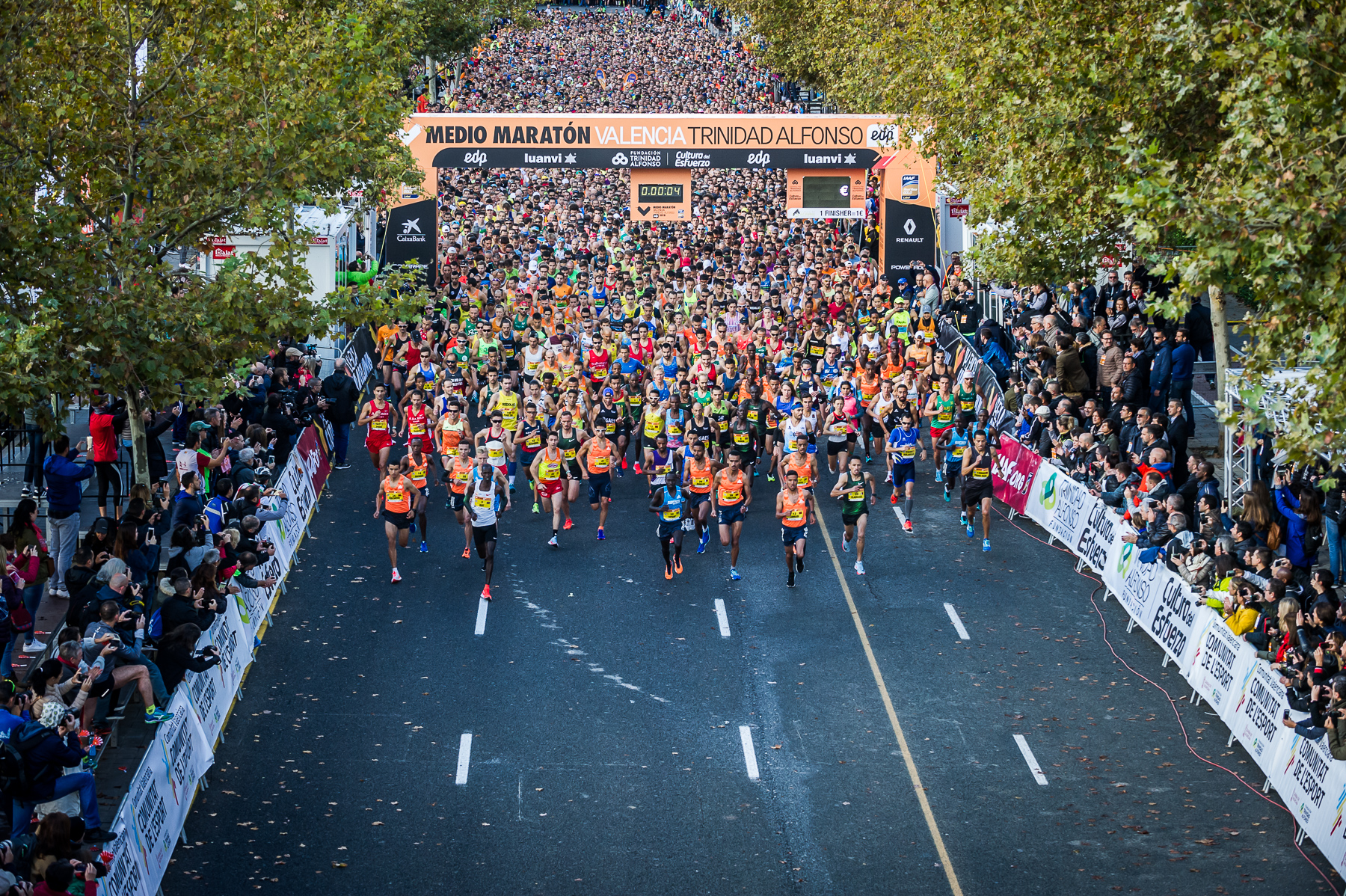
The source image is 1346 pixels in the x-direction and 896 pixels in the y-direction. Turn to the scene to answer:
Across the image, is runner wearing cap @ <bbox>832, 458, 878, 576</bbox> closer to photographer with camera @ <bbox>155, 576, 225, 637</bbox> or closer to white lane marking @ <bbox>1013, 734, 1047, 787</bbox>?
white lane marking @ <bbox>1013, 734, 1047, 787</bbox>

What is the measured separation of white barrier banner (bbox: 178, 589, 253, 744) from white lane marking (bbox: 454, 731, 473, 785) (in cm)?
224

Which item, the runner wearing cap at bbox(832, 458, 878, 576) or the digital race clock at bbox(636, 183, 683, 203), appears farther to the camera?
the digital race clock at bbox(636, 183, 683, 203)

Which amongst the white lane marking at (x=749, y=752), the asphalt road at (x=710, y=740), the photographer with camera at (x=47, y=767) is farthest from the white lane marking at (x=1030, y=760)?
the photographer with camera at (x=47, y=767)

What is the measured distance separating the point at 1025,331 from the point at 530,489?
901cm

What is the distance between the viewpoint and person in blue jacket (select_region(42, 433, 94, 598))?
55.7ft

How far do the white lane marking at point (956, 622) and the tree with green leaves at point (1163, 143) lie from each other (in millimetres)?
4558

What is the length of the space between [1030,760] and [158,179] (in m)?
11.3

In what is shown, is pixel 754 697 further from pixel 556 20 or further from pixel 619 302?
pixel 556 20

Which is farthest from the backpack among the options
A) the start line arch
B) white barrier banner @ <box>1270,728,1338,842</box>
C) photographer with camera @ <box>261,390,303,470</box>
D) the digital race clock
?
the digital race clock

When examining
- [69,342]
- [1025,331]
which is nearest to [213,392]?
[69,342]

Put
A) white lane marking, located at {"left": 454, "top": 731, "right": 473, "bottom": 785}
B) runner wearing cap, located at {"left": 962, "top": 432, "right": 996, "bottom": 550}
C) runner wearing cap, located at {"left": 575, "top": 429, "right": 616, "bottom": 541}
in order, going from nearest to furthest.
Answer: white lane marking, located at {"left": 454, "top": 731, "right": 473, "bottom": 785} < runner wearing cap, located at {"left": 962, "top": 432, "right": 996, "bottom": 550} < runner wearing cap, located at {"left": 575, "top": 429, "right": 616, "bottom": 541}

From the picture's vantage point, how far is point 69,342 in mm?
15664

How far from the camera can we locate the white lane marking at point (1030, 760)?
13734 millimetres

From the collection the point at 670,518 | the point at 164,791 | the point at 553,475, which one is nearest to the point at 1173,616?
the point at 670,518
